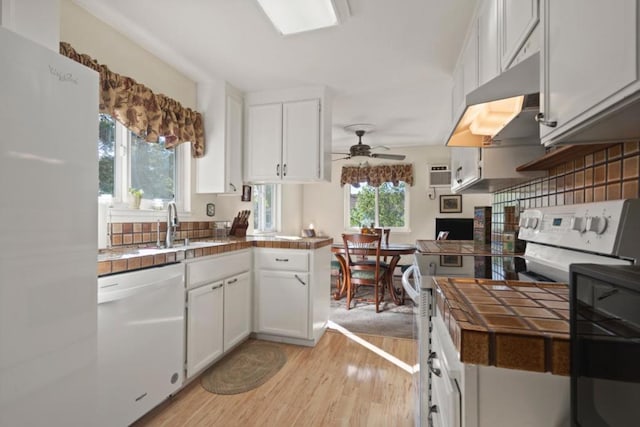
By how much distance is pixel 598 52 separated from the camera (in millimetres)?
606

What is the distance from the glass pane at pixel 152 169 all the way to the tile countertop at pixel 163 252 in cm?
52

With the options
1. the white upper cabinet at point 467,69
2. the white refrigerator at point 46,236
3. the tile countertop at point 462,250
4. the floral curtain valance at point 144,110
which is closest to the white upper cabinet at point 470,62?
the white upper cabinet at point 467,69

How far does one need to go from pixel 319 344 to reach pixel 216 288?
1.05 metres

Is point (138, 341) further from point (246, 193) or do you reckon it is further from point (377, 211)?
point (377, 211)

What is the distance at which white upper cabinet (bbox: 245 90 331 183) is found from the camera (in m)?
2.82

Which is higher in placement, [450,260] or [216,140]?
[216,140]

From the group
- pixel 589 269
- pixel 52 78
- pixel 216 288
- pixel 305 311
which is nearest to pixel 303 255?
pixel 305 311

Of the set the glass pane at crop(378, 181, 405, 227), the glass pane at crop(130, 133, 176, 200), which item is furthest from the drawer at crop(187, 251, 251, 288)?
the glass pane at crop(378, 181, 405, 227)

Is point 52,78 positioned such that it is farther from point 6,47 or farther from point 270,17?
point 270,17

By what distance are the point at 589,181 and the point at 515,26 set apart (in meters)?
0.65

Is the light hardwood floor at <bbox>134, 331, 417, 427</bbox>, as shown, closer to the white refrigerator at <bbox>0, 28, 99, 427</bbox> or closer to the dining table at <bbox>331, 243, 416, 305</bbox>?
the white refrigerator at <bbox>0, 28, 99, 427</bbox>

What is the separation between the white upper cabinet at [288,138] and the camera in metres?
2.82

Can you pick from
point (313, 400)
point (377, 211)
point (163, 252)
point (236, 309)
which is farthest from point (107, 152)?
point (377, 211)

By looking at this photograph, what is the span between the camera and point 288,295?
8.45ft
